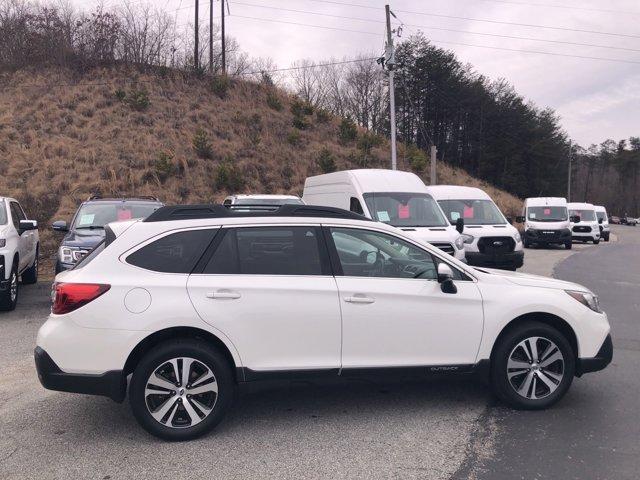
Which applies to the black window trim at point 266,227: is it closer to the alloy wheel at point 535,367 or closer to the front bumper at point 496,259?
the alloy wheel at point 535,367

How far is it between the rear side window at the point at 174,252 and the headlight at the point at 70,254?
5.25 m

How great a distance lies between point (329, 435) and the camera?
434 centimetres

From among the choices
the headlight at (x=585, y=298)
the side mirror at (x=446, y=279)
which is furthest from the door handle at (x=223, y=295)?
the headlight at (x=585, y=298)

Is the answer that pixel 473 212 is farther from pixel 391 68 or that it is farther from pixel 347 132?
pixel 347 132

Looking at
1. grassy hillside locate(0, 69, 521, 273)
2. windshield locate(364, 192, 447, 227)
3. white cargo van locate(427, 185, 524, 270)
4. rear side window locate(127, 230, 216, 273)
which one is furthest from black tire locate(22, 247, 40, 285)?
rear side window locate(127, 230, 216, 273)

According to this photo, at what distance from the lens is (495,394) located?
4.85m

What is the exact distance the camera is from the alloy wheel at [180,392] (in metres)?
4.20

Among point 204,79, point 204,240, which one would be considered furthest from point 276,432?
point 204,79

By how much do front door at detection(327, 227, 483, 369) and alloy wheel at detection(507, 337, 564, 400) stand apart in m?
0.41

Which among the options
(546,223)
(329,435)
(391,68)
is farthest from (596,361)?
(391,68)

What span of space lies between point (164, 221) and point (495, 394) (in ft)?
10.0

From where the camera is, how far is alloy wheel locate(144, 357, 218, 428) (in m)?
4.20

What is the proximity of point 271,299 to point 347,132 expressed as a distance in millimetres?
31788

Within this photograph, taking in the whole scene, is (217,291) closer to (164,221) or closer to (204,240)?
(204,240)
